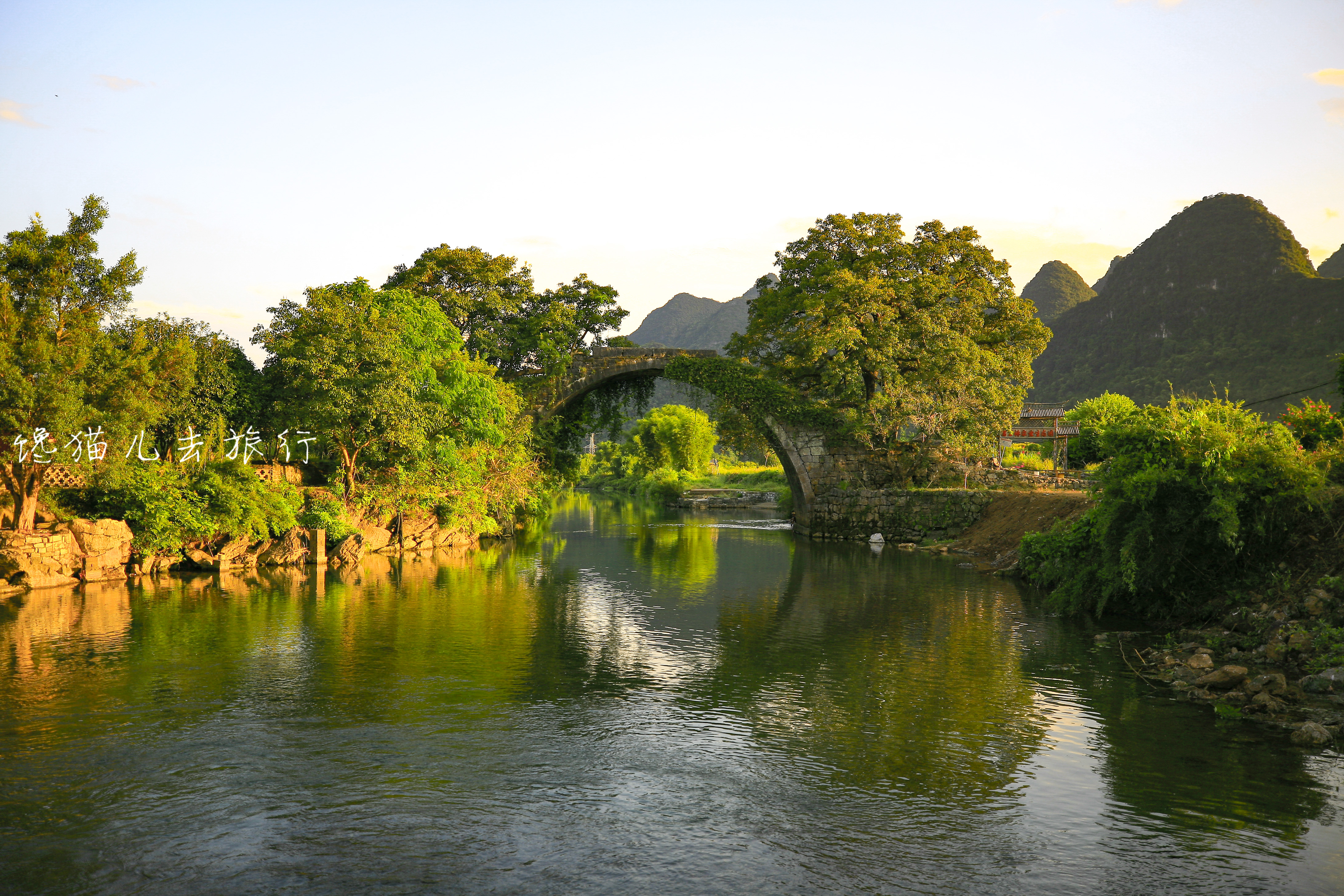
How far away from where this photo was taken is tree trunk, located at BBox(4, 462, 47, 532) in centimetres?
2091

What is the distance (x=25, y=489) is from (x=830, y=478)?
28.7 m

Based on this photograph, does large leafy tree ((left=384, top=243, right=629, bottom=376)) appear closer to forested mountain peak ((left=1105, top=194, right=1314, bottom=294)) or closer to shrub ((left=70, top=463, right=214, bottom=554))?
shrub ((left=70, top=463, right=214, bottom=554))

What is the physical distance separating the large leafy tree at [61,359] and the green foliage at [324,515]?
559 cm

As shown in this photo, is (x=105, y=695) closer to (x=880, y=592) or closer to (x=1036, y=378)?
(x=880, y=592)

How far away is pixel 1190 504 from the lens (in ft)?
52.5

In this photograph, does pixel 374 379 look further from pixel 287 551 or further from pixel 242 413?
pixel 242 413

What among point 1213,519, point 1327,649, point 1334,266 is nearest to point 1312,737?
point 1327,649

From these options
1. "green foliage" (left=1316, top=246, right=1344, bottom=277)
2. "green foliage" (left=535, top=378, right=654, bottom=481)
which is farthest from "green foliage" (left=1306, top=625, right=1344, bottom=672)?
"green foliage" (left=1316, top=246, right=1344, bottom=277)

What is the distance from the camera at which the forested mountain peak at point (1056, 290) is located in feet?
429

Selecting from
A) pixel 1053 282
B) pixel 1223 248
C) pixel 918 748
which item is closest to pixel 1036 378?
pixel 1223 248

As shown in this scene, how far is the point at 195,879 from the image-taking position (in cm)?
694

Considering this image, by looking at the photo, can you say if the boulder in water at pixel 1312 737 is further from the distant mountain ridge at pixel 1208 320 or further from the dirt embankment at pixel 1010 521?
the distant mountain ridge at pixel 1208 320

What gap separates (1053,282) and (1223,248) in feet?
127

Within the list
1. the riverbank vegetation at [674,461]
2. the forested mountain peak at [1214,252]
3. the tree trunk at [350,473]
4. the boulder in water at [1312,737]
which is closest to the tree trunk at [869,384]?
the tree trunk at [350,473]
